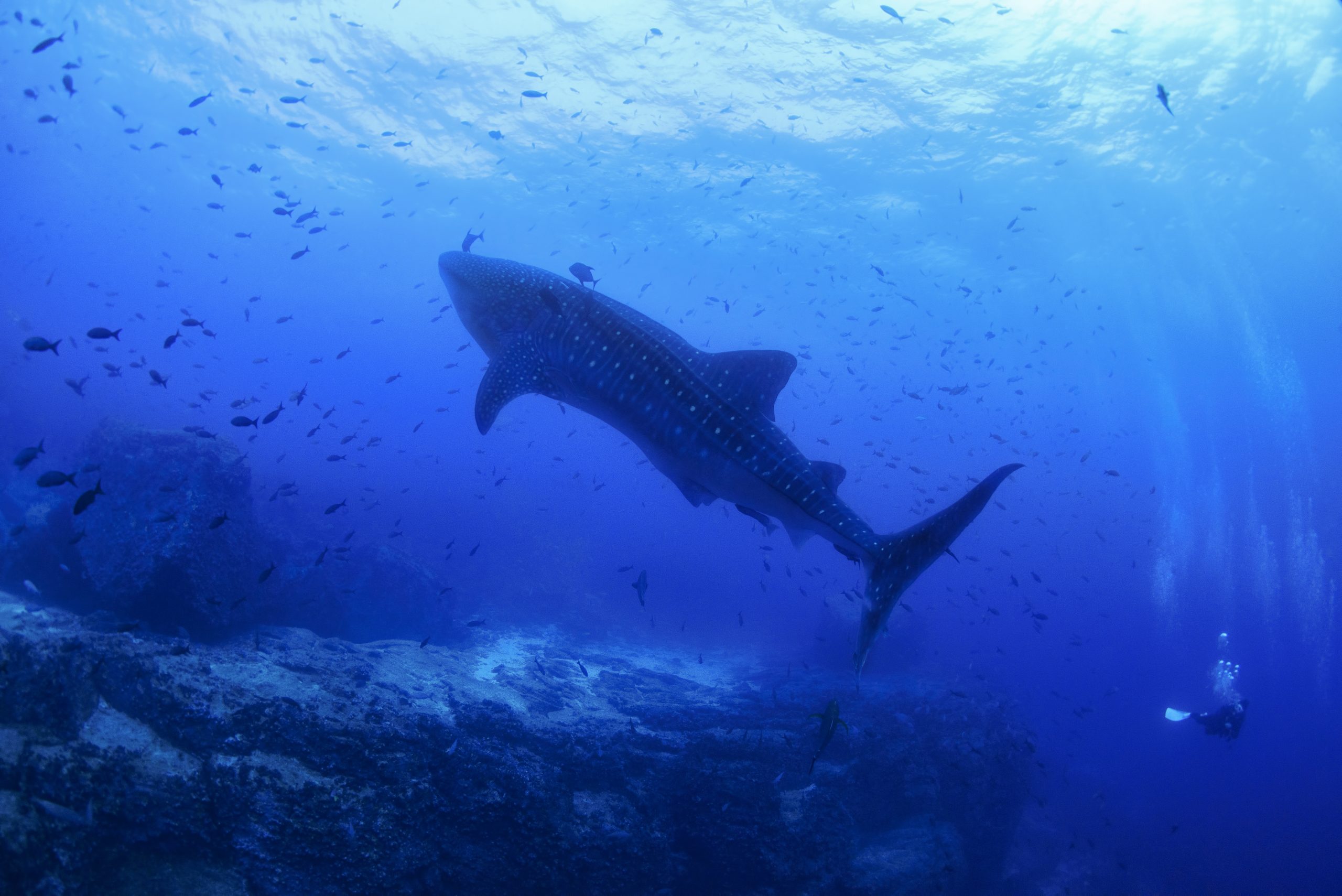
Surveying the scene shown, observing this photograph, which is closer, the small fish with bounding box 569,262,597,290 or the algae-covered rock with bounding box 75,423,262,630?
the small fish with bounding box 569,262,597,290

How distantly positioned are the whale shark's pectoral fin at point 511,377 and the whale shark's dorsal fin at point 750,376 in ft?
5.27

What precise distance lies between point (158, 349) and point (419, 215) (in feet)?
302

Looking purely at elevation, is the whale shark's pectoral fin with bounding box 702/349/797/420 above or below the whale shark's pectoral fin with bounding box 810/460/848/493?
above

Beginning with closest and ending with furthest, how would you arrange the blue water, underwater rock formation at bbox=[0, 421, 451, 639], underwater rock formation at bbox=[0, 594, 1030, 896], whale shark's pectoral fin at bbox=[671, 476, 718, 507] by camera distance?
underwater rock formation at bbox=[0, 594, 1030, 896]
whale shark's pectoral fin at bbox=[671, 476, 718, 507]
underwater rock formation at bbox=[0, 421, 451, 639]
the blue water

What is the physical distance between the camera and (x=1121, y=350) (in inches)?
2151

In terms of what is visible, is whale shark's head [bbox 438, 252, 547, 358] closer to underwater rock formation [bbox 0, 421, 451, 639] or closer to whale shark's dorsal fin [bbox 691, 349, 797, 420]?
whale shark's dorsal fin [bbox 691, 349, 797, 420]

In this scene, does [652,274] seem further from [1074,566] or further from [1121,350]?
[1074,566]

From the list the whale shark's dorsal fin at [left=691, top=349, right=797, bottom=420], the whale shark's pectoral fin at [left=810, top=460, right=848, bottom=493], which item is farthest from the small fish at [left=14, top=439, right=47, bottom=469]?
the whale shark's pectoral fin at [left=810, top=460, right=848, bottom=493]

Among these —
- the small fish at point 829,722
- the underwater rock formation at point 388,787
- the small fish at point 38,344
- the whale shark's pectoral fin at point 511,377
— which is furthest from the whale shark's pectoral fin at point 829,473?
the small fish at point 38,344

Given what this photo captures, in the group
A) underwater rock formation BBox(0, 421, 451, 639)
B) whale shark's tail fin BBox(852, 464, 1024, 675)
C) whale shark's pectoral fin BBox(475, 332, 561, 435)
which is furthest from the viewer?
underwater rock formation BBox(0, 421, 451, 639)

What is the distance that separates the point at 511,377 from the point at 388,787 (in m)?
4.26

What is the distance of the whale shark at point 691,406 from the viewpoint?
413 cm

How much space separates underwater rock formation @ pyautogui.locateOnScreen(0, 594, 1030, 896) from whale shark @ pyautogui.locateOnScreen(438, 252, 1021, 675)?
3.73 m

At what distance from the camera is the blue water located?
2277 centimetres
